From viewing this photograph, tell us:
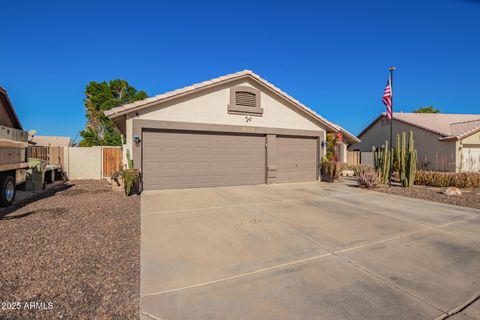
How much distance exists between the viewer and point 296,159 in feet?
40.8

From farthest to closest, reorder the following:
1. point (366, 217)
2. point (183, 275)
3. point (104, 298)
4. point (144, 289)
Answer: point (366, 217)
point (183, 275)
point (144, 289)
point (104, 298)

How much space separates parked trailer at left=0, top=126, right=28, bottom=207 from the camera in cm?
642

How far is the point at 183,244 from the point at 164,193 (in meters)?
5.25

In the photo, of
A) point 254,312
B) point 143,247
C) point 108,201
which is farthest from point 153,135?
point 254,312

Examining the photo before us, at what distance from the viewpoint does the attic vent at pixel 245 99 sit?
11062 millimetres

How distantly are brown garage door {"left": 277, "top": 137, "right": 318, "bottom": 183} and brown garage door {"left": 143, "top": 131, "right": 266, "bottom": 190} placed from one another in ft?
3.37

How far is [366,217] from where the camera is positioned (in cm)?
577

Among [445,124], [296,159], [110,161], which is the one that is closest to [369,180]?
[296,159]

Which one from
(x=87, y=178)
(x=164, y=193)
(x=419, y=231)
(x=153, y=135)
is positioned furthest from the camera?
(x=87, y=178)

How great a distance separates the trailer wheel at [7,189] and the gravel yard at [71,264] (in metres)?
0.86

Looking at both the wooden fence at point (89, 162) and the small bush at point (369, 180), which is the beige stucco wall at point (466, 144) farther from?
the wooden fence at point (89, 162)

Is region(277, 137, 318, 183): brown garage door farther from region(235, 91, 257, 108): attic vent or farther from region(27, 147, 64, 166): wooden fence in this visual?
region(27, 147, 64, 166): wooden fence

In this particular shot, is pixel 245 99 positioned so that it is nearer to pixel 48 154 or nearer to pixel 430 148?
pixel 48 154

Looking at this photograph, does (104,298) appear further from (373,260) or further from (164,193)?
(164,193)
